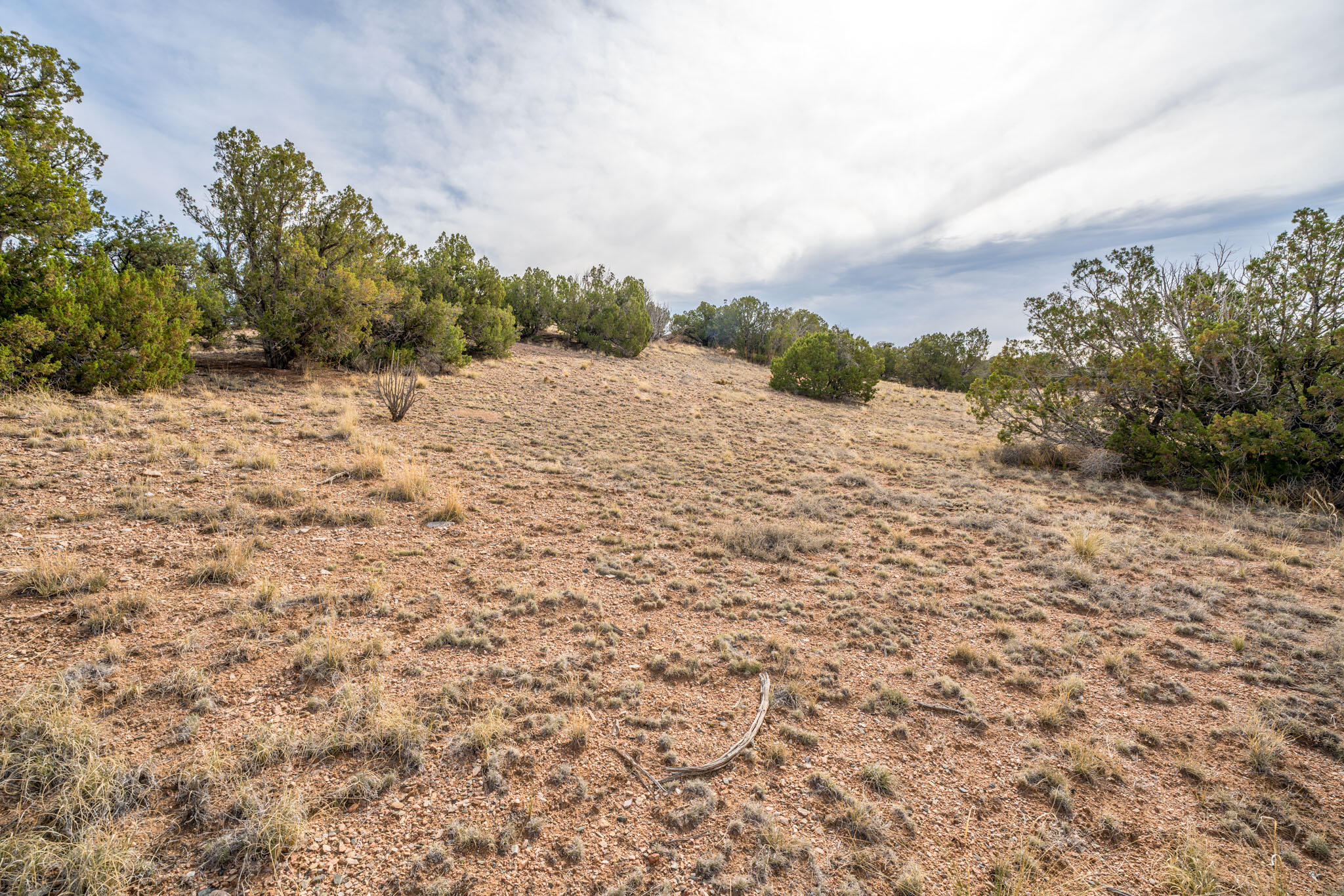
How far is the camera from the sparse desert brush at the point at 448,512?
661 cm

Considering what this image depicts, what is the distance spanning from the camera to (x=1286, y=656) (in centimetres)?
445

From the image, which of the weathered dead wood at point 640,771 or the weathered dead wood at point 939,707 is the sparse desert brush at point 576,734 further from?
the weathered dead wood at point 939,707

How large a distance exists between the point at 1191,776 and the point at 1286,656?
2.56m

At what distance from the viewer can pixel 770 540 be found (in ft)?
22.4

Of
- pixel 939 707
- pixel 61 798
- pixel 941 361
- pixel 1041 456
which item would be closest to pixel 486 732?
pixel 61 798

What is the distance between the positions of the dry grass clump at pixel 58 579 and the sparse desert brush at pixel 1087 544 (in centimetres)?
1099

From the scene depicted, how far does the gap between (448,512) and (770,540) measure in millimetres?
4607

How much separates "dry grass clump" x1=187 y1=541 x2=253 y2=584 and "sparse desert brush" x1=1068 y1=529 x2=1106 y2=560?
399 inches

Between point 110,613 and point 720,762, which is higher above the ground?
point 110,613

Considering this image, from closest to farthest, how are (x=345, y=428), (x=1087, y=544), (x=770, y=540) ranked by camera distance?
1. (x=1087, y=544)
2. (x=770, y=540)
3. (x=345, y=428)

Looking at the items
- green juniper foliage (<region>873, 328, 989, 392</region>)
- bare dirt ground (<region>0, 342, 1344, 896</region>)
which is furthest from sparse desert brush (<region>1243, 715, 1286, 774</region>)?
green juniper foliage (<region>873, 328, 989, 392</region>)

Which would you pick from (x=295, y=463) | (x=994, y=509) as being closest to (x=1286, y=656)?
(x=994, y=509)

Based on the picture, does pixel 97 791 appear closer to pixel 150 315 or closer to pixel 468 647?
pixel 468 647

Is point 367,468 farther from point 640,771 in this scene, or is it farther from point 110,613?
point 640,771
